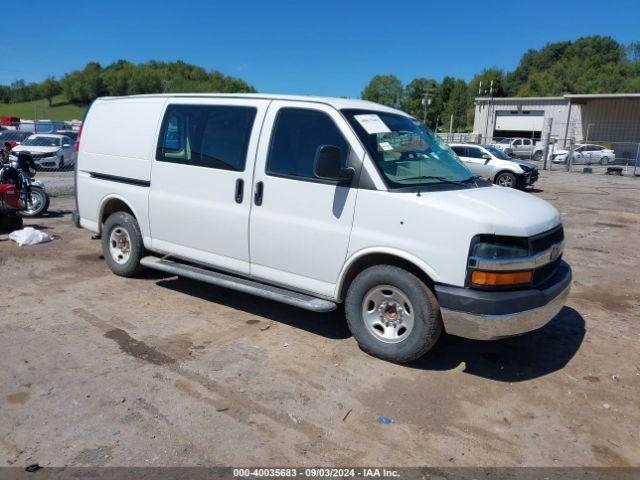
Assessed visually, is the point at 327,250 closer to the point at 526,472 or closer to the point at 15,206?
the point at 526,472

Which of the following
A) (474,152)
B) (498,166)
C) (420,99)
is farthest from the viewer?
(420,99)

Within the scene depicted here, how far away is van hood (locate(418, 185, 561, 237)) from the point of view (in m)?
3.85

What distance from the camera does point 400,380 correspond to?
4141 mm

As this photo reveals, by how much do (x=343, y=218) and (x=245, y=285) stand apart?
1.24 metres

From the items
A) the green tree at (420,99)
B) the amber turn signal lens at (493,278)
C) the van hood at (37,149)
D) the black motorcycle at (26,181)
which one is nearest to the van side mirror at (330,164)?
the amber turn signal lens at (493,278)

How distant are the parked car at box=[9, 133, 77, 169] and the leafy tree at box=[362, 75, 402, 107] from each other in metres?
110

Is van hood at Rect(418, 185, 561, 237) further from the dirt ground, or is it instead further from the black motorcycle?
the black motorcycle

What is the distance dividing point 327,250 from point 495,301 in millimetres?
1457

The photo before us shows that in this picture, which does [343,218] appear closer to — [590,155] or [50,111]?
[590,155]

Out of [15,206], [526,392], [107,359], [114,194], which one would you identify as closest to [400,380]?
[526,392]

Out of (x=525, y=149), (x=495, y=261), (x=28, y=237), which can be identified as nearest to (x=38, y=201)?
(x=28, y=237)

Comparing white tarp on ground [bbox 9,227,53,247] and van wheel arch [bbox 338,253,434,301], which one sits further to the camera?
white tarp on ground [bbox 9,227,53,247]

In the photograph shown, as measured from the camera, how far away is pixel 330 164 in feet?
13.9

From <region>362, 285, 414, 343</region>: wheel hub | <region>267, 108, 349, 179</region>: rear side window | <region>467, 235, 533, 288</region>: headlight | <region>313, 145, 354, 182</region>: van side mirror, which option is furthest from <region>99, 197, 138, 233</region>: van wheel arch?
<region>467, 235, 533, 288</region>: headlight
